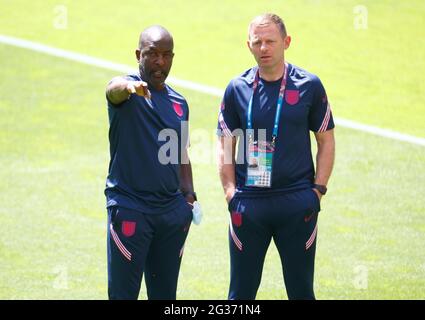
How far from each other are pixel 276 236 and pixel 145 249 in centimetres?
94

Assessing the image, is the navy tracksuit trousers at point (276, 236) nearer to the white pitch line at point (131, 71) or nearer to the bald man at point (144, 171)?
the bald man at point (144, 171)

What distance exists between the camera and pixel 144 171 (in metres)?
6.35

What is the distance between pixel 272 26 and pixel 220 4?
42.8 ft

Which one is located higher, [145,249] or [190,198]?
[190,198]

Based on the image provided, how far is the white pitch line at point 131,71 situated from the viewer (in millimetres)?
14013

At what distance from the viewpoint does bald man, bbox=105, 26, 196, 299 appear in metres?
6.33

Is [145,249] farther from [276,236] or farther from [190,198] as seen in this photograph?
[276,236]

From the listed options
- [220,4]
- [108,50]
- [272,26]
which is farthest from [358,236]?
[220,4]

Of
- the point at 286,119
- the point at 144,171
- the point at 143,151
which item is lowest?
the point at 144,171

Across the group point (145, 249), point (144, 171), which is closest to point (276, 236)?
point (145, 249)

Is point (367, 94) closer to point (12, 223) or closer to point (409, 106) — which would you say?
point (409, 106)

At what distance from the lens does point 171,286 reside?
659cm

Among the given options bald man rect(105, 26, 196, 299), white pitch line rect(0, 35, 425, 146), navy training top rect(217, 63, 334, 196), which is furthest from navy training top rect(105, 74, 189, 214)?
white pitch line rect(0, 35, 425, 146)

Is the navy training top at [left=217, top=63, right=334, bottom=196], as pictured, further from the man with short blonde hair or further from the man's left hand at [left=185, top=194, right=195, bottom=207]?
the man's left hand at [left=185, top=194, right=195, bottom=207]
